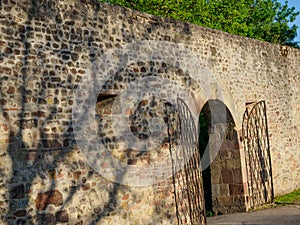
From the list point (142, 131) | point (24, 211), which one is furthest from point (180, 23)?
point (24, 211)

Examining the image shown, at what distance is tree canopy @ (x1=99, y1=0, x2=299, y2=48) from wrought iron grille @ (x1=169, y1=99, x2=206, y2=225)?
9.46 metres

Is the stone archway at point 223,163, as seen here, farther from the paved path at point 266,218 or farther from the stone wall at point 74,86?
the stone wall at point 74,86

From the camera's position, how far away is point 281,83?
37.2 ft

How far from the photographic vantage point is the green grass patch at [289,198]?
9.85m

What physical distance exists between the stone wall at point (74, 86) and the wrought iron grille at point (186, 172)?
0.24 metres

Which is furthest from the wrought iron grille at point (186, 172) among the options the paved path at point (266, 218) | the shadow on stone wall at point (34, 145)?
the shadow on stone wall at point (34, 145)

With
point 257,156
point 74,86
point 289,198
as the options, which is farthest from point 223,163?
point 74,86

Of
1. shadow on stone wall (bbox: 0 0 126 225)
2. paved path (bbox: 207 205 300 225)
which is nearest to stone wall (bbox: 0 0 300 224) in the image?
shadow on stone wall (bbox: 0 0 126 225)

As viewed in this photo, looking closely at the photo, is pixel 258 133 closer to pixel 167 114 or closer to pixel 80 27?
pixel 167 114

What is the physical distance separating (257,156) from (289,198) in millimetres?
1370

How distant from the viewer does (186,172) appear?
771cm

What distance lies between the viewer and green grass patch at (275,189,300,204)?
32.3 feet

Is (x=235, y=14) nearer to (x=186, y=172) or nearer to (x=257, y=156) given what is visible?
(x=257, y=156)

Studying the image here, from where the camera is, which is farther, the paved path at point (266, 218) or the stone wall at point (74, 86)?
the paved path at point (266, 218)
